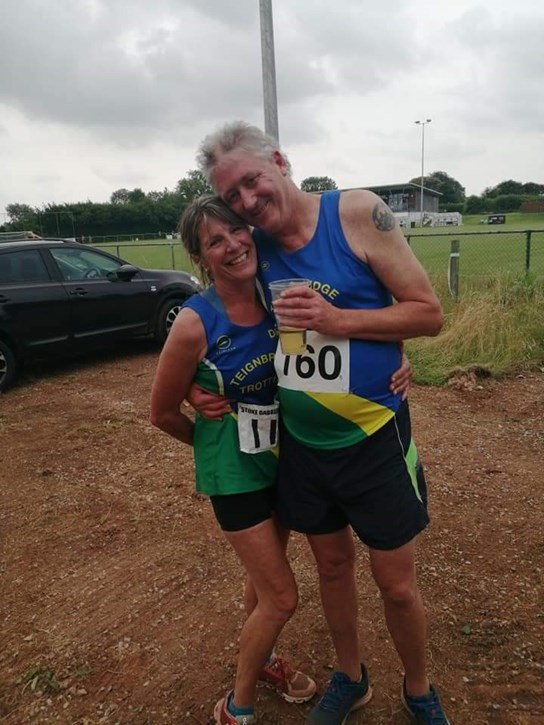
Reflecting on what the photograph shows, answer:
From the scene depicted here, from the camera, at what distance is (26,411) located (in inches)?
225

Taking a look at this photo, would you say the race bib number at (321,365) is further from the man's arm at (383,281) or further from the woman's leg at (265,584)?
the woman's leg at (265,584)


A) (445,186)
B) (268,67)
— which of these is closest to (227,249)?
(268,67)

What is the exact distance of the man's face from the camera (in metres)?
1.70

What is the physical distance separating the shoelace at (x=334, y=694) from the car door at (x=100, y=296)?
5.64m

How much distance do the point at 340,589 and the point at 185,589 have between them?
114 centimetres

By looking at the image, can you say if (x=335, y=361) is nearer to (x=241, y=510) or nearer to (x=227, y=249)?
(x=227, y=249)

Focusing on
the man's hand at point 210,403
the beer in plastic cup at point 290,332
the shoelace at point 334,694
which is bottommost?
the shoelace at point 334,694

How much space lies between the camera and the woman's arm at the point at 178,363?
172 cm

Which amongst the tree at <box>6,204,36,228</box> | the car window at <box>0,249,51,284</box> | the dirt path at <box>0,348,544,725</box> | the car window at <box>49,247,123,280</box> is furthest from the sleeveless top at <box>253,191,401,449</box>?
the tree at <box>6,204,36,228</box>

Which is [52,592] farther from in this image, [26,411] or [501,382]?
[501,382]

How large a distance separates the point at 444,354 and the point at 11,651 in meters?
5.33

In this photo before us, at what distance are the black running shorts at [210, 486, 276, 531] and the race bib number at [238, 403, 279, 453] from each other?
0.52ft

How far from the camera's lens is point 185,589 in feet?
9.35

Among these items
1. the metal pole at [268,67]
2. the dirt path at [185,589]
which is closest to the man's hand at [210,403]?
the dirt path at [185,589]
